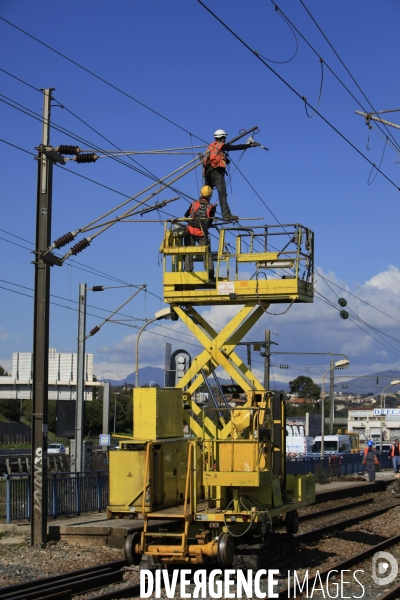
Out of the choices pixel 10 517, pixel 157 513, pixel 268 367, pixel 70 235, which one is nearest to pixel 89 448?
pixel 268 367

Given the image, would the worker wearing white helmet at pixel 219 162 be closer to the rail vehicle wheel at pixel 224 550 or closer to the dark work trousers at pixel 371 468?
the rail vehicle wheel at pixel 224 550

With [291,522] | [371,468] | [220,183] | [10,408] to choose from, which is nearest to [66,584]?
[291,522]

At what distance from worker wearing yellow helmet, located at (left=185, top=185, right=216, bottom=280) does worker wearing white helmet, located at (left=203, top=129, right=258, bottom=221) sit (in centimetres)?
24

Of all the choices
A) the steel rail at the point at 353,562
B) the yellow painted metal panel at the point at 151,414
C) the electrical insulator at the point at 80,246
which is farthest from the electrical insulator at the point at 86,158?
the steel rail at the point at 353,562

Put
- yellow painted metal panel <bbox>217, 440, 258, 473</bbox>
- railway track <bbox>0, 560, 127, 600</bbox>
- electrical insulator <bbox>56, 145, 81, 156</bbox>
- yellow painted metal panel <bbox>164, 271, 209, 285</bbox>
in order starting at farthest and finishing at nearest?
1. electrical insulator <bbox>56, 145, 81, 156</bbox>
2. yellow painted metal panel <bbox>164, 271, 209, 285</bbox>
3. yellow painted metal panel <bbox>217, 440, 258, 473</bbox>
4. railway track <bbox>0, 560, 127, 600</bbox>

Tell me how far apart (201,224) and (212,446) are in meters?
4.71

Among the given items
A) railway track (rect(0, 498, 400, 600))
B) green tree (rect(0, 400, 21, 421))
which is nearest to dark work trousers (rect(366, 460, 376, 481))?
railway track (rect(0, 498, 400, 600))

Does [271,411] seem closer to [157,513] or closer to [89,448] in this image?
[157,513]

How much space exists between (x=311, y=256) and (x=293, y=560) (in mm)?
5563

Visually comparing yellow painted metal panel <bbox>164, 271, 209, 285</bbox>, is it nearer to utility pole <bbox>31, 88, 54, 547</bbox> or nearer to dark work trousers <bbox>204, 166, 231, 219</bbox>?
dark work trousers <bbox>204, 166, 231, 219</bbox>

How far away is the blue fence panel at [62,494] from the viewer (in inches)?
751

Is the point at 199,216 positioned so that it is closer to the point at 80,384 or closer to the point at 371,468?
the point at 80,384

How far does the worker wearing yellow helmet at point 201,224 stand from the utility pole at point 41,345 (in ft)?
12.8

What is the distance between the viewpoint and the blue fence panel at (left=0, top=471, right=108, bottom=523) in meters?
19.1
